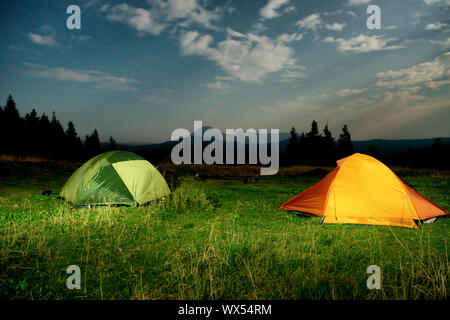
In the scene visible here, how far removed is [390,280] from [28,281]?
5.52 metres

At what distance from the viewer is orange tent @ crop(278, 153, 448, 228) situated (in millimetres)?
7246

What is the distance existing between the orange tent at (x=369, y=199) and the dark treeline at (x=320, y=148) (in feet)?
198

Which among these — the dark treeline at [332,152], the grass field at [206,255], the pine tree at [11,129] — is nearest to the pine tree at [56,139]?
the pine tree at [11,129]

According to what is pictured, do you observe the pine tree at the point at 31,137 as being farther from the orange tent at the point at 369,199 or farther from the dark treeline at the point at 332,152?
the orange tent at the point at 369,199

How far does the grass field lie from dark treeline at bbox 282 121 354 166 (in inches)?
2447

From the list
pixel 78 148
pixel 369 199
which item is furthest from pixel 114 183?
pixel 78 148

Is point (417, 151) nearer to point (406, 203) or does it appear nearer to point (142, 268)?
point (406, 203)

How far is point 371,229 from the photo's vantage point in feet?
22.5

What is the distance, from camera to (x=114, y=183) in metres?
9.32

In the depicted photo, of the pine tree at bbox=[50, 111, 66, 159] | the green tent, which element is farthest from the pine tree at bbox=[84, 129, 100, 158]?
the green tent

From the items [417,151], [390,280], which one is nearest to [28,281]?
[390,280]

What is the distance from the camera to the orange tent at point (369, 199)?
23.8 feet

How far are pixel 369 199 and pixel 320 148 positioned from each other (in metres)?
63.9

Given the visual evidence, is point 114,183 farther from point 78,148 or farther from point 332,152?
point 78,148
